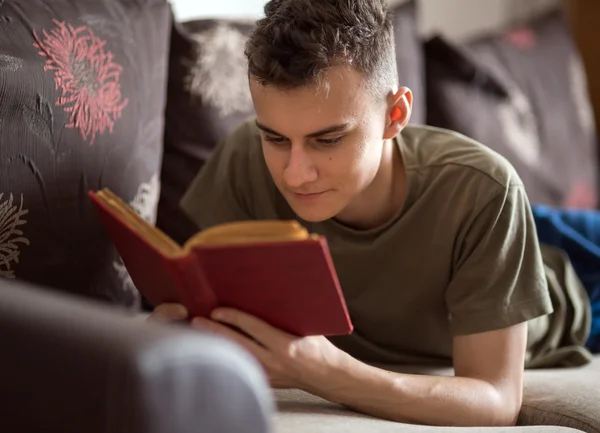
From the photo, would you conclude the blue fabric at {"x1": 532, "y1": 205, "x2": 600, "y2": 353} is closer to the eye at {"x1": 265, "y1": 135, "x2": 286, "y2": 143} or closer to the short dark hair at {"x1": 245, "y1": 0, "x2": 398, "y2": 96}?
the short dark hair at {"x1": 245, "y1": 0, "x2": 398, "y2": 96}

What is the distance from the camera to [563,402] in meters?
1.40

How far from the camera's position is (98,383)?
80 cm

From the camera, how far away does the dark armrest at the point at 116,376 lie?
778mm

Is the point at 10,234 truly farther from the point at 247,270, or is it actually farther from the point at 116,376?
the point at 116,376

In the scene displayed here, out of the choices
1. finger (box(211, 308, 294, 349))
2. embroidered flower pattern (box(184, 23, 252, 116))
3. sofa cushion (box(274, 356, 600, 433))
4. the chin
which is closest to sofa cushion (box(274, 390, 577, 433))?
sofa cushion (box(274, 356, 600, 433))

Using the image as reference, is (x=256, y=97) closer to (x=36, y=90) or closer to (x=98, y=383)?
(x=36, y=90)

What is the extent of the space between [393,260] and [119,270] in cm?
46

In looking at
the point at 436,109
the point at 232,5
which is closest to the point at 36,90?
the point at 232,5

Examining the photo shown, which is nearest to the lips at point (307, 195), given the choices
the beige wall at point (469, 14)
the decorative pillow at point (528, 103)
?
the decorative pillow at point (528, 103)

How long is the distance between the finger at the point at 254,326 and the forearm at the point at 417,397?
0.12 m

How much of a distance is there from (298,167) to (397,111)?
0.72 feet

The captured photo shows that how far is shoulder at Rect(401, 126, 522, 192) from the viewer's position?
1.39 m

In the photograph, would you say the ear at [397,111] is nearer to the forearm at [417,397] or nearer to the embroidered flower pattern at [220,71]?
the forearm at [417,397]

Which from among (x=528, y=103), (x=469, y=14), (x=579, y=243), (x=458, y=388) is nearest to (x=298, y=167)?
(x=458, y=388)
